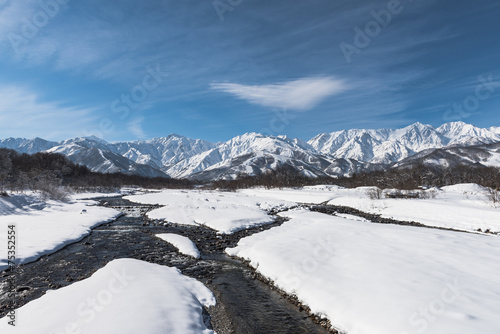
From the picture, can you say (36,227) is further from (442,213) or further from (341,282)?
(442,213)

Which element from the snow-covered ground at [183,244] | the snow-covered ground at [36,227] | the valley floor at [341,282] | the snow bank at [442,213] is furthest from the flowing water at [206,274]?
the snow bank at [442,213]

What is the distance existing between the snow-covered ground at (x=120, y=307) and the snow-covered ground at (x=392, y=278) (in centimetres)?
479

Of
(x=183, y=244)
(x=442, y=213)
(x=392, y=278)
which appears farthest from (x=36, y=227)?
(x=442, y=213)

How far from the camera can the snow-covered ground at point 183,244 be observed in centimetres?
1873

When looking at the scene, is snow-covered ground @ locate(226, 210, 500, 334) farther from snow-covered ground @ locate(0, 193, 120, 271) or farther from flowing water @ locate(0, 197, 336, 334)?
snow-covered ground @ locate(0, 193, 120, 271)

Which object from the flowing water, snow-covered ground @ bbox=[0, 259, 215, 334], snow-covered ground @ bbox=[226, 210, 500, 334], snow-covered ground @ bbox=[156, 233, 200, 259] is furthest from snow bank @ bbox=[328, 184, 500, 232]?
snow-covered ground @ bbox=[0, 259, 215, 334]

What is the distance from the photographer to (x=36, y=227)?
77.5 feet

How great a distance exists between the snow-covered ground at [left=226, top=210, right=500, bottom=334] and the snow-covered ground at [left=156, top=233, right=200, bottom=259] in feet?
10.0

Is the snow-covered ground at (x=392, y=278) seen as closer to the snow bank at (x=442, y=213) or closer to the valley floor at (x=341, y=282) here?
the valley floor at (x=341, y=282)

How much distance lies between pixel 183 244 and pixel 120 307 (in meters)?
11.7

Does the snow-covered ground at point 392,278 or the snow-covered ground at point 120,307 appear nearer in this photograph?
the snow-covered ground at point 120,307

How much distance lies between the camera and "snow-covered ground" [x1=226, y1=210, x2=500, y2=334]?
8039 mm

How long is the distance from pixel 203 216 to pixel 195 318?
25.9 m

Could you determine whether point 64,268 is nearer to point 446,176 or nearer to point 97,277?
point 97,277
